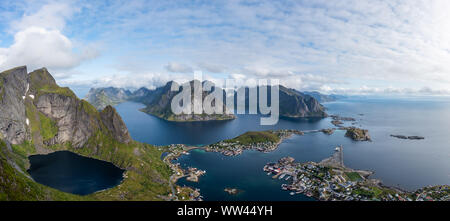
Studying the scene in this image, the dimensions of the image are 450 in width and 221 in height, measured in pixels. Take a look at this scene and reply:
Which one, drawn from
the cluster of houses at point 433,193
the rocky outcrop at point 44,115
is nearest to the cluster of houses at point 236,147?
the rocky outcrop at point 44,115

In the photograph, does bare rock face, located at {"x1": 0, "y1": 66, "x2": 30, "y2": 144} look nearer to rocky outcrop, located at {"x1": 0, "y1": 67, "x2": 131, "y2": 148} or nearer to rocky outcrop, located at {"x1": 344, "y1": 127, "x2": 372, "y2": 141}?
rocky outcrop, located at {"x1": 0, "y1": 67, "x2": 131, "y2": 148}

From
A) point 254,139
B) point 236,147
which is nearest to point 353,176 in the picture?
point 236,147

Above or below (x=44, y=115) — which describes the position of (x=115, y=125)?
below

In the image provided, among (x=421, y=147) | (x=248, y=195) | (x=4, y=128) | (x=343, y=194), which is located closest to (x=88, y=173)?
(x=4, y=128)

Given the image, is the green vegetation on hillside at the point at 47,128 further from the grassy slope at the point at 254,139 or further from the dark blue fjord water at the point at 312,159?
the grassy slope at the point at 254,139

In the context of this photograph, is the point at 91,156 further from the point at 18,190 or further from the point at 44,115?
the point at 18,190
